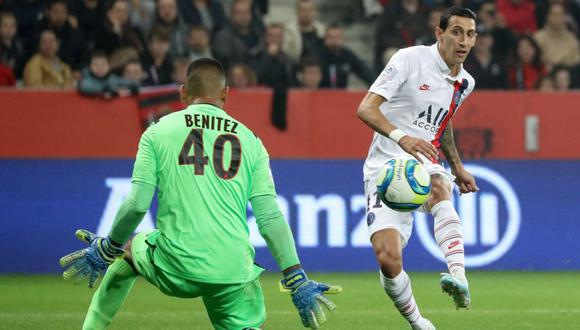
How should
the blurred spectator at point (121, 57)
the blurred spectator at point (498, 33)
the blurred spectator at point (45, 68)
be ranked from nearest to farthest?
1. the blurred spectator at point (121, 57)
2. the blurred spectator at point (45, 68)
3. the blurred spectator at point (498, 33)

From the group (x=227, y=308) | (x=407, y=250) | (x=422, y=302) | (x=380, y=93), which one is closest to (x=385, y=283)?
(x=380, y=93)

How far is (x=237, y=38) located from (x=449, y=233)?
310 inches

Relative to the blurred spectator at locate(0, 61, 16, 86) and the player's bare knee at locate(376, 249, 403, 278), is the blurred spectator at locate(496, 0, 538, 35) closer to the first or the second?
the blurred spectator at locate(0, 61, 16, 86)

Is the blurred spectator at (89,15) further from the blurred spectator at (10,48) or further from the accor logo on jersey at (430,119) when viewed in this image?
the accor logo on jersey at (430,119)

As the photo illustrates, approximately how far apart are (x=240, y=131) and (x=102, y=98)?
26.4 ft

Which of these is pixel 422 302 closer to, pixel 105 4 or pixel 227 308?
pixel 227 308

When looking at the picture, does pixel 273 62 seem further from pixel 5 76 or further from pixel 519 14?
pixel 519 14

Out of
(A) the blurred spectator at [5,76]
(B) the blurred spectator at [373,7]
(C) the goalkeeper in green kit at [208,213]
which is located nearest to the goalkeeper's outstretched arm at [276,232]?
(C) the goalkeeper in green kit at [208,213]

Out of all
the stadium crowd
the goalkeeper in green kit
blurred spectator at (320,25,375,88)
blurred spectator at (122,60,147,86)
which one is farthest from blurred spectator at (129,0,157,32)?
the goalkeeper in green kit

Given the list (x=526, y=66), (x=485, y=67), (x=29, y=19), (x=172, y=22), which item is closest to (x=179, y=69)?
(x=172, y=22)

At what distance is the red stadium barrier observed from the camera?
1337 cm

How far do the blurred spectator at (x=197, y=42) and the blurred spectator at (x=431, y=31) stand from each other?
295 centimetres

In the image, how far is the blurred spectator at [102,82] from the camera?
1354 centimetres

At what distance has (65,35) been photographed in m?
14.5
